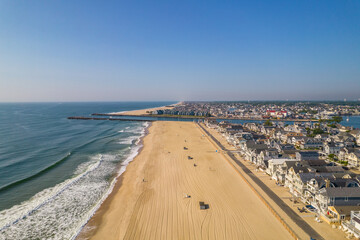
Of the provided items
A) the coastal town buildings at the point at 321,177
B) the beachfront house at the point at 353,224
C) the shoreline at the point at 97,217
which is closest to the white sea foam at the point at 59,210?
the shoreline at the point at 97,217

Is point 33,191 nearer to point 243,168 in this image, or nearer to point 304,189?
point 243,168

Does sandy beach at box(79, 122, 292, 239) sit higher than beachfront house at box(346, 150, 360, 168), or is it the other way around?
beachfront house at box(346, 150, 360, 168)

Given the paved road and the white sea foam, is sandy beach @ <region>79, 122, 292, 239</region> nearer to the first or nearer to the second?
the paved road

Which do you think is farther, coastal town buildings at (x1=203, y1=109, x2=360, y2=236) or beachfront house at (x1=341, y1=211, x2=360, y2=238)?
coastal town buildings at (x1=203, y1=109, x2=360, y2=236)

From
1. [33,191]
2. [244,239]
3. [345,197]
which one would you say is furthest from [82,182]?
[345,197]

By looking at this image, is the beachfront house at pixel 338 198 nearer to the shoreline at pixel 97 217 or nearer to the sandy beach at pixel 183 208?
the sandy beach at pixel 183 208

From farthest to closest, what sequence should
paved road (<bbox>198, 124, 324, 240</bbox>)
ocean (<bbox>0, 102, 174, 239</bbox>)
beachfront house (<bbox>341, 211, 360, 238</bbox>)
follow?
ocean (<bbox>0, 102, 174, 239</bbox>) < paved road (<bbox>198, 124, 324, 240</bbox>) < beachfront house (<bbox>341, 211, 360, 238</bbox>)

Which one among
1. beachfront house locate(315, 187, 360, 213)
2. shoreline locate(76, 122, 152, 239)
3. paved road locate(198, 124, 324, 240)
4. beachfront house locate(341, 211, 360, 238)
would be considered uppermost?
beachfront house locate(315, 187, 360, 213)

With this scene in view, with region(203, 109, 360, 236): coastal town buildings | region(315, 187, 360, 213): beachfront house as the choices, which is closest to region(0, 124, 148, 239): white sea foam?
region(203, 109, 360, 236): coastal town buildings

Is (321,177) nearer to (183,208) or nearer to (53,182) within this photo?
(183,208)
